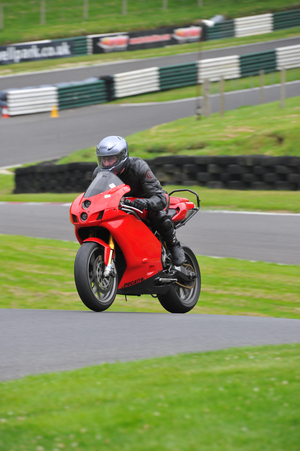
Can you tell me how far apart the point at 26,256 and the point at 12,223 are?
11.3 ft

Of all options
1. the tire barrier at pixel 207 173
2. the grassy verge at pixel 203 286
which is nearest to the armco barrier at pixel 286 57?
the tire barrier at pixel 207 173

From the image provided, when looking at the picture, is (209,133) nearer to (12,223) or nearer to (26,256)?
(12,223)

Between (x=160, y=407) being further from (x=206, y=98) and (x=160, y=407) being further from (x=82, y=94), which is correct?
(x=82, y=94)

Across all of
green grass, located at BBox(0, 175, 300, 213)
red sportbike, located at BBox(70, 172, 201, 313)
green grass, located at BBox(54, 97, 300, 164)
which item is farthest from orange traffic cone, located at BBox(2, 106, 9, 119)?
red sportbike, located at BBox(70, 172, 201, 313)

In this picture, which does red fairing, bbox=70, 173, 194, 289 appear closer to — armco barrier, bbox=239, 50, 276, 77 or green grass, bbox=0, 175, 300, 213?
green grass, bbox=0, 175, 300, 213

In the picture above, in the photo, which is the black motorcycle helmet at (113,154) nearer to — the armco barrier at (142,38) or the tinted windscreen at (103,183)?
the tinted windscreen at (103,183)

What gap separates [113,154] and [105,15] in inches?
1459

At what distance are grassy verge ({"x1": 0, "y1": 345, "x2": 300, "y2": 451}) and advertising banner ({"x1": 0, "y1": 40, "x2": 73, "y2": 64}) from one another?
32846 mm

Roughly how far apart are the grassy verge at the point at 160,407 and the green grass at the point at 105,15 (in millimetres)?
34737

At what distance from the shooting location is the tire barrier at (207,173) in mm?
13961

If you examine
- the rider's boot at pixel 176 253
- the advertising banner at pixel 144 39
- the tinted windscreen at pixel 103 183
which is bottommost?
the advertising banner at pixel 144 39

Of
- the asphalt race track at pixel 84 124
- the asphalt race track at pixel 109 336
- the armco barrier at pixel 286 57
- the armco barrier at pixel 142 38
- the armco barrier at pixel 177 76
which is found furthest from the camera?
the armco barrier at pixel 142 38

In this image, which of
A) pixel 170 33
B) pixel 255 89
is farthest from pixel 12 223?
pixel 170 33

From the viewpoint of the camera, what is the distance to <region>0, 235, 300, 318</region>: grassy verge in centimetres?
719
